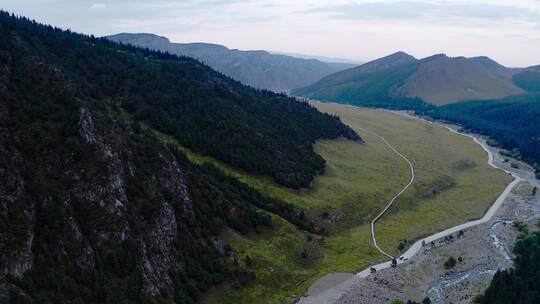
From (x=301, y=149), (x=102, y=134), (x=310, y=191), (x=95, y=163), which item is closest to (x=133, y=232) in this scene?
(x=95, y=163)

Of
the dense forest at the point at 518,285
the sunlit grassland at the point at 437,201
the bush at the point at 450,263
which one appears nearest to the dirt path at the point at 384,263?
the sunlit grassland at the point at 437,201

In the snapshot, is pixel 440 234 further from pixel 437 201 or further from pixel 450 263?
pixel 437 201

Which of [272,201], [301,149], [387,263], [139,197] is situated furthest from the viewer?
[301,149]

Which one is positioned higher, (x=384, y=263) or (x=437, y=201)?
(x=437, y=201)

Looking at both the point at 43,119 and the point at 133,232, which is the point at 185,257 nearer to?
the point at 133,232

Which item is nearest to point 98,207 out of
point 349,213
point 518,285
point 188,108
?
point 349,213

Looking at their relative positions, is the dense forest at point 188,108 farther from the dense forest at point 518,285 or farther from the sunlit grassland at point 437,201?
the dense forest at point 518,285

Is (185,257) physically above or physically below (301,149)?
below
